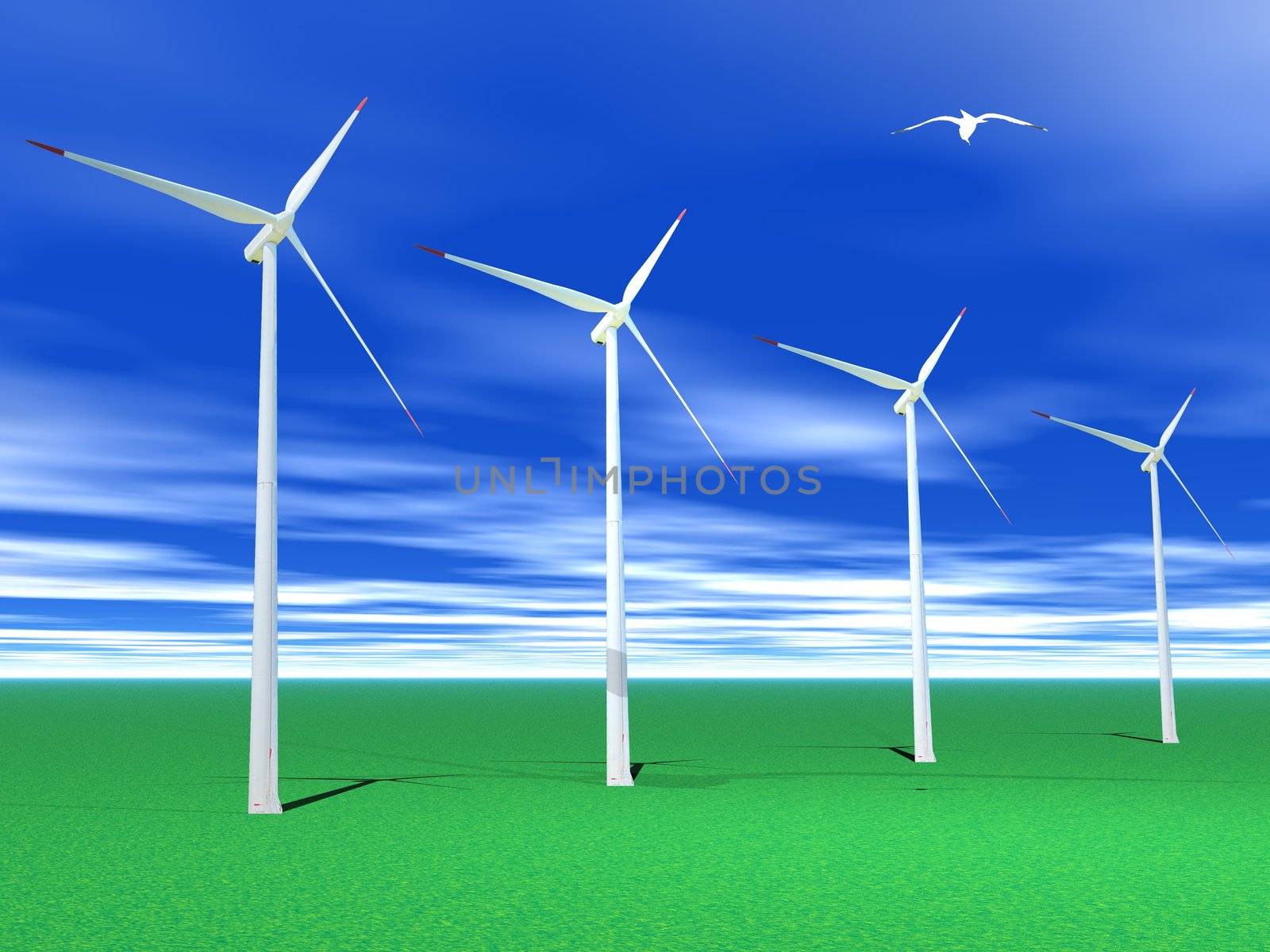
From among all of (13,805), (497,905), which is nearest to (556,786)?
(13,805)

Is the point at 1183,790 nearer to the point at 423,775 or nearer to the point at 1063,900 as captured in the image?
the point at 1063,900

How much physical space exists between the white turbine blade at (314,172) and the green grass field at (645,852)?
1773 cm

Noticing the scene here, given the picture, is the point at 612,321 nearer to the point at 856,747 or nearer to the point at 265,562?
the point at 265,562

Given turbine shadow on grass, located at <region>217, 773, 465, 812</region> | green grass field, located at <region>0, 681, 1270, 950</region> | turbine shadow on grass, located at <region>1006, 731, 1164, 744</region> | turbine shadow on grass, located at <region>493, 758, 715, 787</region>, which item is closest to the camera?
green grass field, located at <region>0, 681, 1270, 950</region>

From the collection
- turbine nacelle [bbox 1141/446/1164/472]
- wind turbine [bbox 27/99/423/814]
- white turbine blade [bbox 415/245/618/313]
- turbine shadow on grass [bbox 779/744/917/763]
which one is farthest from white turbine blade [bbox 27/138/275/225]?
turbine nacelle [bbox 1141/446/1164/472]

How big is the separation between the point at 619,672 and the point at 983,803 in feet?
37.9

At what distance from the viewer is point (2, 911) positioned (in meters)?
20.0

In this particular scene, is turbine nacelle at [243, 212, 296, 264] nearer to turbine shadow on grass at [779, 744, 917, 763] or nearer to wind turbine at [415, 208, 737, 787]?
wind turbine at [415, 208, 737, 787]

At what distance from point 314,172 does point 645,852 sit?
23.1 meters

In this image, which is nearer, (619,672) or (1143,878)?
(1143,878)

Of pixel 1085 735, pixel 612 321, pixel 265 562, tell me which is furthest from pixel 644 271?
pixel 1085 735

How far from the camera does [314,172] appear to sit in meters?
36.8

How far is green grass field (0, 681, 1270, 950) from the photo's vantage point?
18.9m

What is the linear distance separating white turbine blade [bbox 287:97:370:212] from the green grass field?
17.7m
